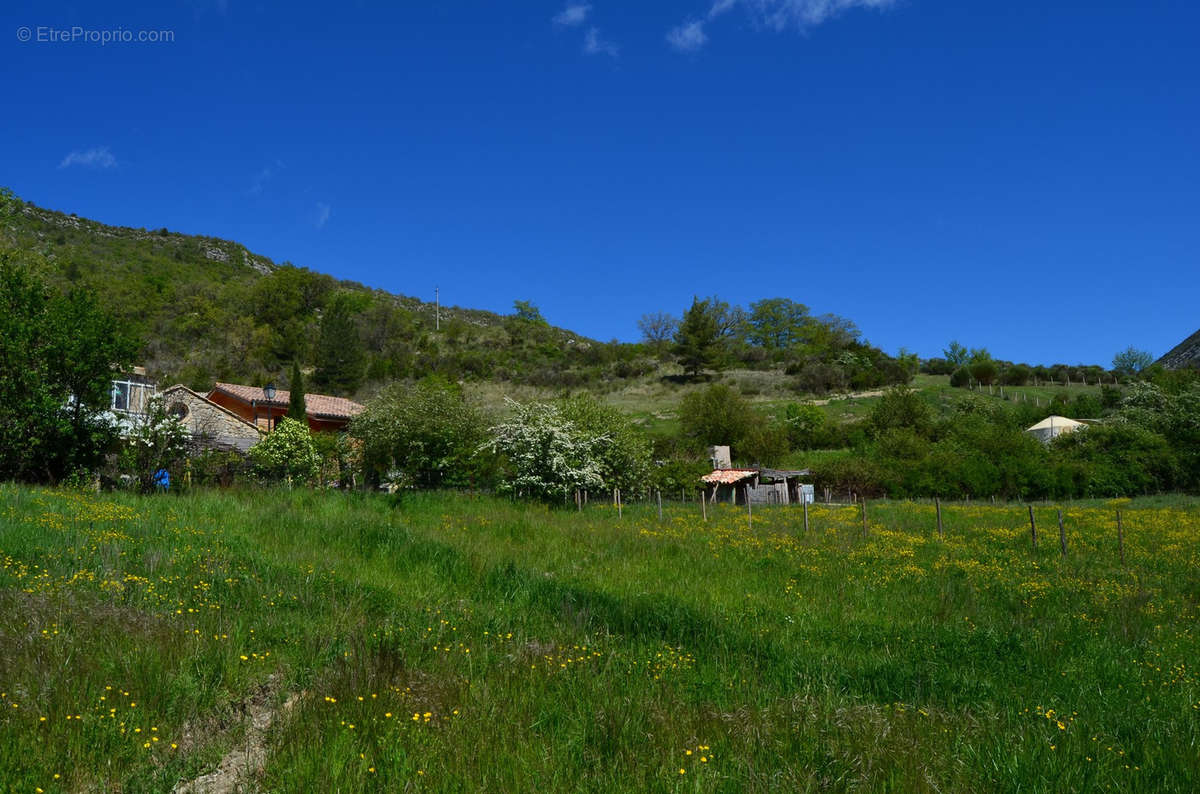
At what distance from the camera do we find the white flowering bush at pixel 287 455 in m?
25.8

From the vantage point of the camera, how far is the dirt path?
Result: 14.1 feet

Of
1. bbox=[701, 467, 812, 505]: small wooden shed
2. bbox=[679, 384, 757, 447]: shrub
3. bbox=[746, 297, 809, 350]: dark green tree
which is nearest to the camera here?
bbox=[701, 467, 812, 505]: small wooden shed

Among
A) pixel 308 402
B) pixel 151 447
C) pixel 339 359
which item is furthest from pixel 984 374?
pixel 151 447

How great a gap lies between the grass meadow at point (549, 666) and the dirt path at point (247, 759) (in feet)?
0.19

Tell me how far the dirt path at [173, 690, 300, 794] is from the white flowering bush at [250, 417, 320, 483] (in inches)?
822

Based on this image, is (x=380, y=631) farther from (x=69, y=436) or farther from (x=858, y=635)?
(x=69, y=436)

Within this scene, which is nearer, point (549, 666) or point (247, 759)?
point (247, 759)

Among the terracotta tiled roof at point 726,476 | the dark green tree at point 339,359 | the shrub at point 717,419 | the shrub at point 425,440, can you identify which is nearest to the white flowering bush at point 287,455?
the shrub at point 425,440

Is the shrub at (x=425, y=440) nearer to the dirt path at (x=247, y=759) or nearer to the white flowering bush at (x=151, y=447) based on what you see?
the white flowering bush at (x=151, y=447)

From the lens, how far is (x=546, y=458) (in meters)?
25.4

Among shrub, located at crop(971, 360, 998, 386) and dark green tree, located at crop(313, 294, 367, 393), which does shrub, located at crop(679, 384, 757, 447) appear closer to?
dark green tree, located at crop(313, 294, 367, 393)

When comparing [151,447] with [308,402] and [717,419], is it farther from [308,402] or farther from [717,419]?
[717,419]

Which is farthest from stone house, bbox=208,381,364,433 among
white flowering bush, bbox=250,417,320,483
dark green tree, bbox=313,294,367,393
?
dark green tree, bbox=313,294,367,393

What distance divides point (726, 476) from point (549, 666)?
103 feet
